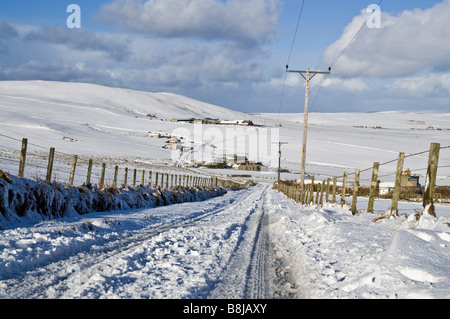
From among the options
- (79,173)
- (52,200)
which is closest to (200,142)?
(79,173)

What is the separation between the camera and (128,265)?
219 inches

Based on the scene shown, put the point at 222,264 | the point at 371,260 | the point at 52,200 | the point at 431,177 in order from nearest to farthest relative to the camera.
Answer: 1. the point at 371,260
2. the point at 222,264
3. the point at 431,177
4. the point at 52,200

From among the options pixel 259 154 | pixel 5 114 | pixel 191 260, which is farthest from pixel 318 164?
pixel 191 260

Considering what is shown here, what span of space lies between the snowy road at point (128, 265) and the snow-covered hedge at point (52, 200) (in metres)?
1.00

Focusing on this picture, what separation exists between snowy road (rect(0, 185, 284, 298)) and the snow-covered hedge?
1.00 metres

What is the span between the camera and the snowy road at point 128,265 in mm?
4535

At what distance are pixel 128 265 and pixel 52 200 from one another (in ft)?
19.7

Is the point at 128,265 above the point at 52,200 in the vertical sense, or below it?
below

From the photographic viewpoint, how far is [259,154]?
356ft

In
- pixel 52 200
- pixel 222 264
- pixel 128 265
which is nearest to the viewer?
pixel 128 265

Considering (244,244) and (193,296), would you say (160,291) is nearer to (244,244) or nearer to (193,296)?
(193,296)

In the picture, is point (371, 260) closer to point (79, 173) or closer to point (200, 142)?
point (79, 173)

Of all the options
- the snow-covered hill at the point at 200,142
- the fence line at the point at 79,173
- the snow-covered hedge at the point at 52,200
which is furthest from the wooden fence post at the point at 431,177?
the snow-covered hill at the point at 200,142

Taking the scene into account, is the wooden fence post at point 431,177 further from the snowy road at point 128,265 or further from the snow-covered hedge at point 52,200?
the snow-covered hedge at point 52,200
